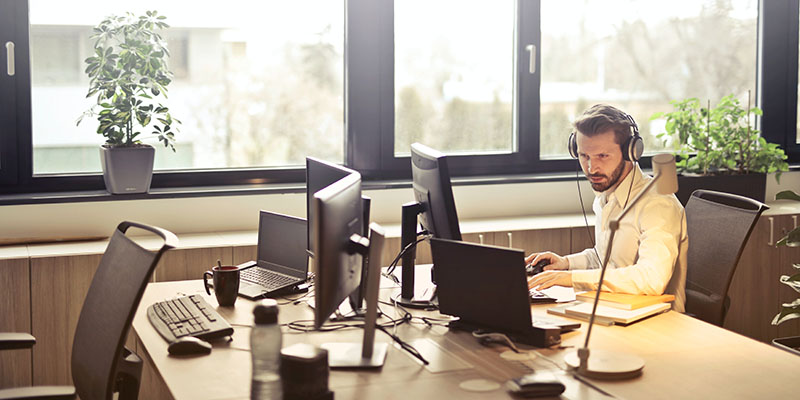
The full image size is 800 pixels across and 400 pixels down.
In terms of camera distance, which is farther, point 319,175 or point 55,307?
point 55,307

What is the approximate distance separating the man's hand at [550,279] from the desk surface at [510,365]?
165mm

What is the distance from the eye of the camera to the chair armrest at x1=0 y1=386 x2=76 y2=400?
191cm

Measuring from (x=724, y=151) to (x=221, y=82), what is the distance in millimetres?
2417

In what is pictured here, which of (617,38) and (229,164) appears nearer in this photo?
(229,164)

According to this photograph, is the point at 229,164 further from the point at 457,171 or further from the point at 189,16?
the point at 457,171

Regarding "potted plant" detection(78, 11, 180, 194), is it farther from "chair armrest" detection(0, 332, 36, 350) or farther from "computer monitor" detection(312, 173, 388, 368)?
"computer monitor" detection(312, 173, 388, 368)

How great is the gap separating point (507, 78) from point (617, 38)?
0.63 m

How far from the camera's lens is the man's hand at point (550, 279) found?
8.05ft

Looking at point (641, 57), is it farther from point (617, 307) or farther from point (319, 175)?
point (319, 175)

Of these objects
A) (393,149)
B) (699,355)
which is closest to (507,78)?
(393,149)

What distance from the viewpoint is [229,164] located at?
3756 millimetres

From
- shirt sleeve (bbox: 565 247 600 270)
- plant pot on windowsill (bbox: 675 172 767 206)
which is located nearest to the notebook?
shirt sleeve (bbox: 565 247 600 270)

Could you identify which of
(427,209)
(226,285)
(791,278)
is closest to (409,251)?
(427,209)

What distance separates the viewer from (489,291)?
207 cm
